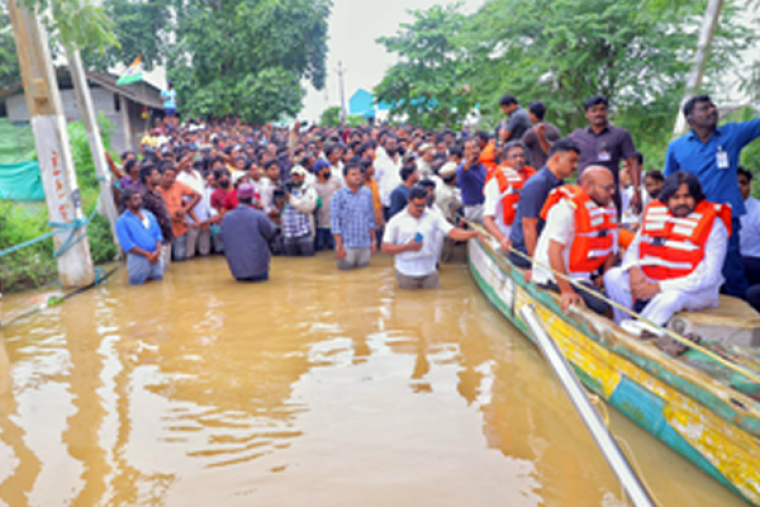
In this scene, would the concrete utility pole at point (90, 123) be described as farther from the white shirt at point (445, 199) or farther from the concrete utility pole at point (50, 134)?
the white shirt at point (445, 199)

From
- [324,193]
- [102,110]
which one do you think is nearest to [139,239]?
[324,193]

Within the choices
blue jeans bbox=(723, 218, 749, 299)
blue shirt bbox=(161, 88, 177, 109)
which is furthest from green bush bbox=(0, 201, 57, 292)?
blue shirt bbox=(161, 88, 177, 109)

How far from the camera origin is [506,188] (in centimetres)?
667

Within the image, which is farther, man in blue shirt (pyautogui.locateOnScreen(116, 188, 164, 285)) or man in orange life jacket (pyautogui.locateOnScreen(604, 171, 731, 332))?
man in blue shirt (pyautogui.locateOnScreen(116, 188, 164, 285))

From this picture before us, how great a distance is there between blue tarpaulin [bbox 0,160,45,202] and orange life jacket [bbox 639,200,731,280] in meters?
12.1

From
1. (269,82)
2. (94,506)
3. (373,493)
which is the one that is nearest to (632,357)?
(373,493)

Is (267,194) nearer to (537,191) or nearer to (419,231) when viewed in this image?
(419,231)

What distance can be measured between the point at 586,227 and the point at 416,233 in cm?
268

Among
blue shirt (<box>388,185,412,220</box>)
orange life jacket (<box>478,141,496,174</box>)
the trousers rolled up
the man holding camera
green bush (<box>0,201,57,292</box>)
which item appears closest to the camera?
the trousers rolled up

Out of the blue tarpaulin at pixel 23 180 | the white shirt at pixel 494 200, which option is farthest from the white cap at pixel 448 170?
the blue tarpaulin at pixel 23 180

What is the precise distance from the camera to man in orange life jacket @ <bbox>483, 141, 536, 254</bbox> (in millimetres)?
6656

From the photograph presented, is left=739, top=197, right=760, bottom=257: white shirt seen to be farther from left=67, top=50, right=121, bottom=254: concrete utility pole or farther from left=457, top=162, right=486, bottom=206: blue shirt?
left=67, top=50, right=121, bottom=254: concrete utility pole

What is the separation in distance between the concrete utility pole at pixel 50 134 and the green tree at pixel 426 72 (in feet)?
58.9

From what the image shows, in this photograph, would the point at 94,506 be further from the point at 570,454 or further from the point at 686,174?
the point at 686,174
